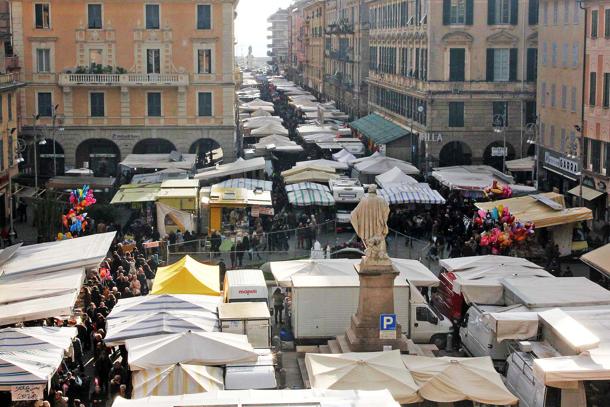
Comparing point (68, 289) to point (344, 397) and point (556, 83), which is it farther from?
point (556, 83)

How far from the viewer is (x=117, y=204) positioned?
4603 cm

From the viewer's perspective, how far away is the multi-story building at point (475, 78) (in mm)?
59719

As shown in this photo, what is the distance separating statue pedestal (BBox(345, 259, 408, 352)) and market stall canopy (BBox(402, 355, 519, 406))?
251 centimetres

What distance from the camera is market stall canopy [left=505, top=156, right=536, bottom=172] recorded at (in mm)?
54375

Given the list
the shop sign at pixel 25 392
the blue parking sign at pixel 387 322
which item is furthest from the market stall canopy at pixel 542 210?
the shop sign at pixel 25 392

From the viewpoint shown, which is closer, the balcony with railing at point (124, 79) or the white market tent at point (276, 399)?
the white market tent at point (276, 399)

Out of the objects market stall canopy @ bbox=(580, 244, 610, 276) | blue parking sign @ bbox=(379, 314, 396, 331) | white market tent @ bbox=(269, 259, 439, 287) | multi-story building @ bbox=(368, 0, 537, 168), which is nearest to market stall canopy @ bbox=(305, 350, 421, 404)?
blue parking sign @ bbox=(379, 314, 396, 331)

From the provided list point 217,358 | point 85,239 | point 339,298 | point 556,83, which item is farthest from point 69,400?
point 556,83

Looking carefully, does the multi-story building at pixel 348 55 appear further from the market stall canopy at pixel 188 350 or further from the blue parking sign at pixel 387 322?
the market stall canopy at pixel 188 350

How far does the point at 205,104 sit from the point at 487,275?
3268cm

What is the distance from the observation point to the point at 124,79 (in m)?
58.7

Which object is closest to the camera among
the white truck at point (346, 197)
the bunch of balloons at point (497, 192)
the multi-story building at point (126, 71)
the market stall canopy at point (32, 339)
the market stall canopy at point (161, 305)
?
the market stall canopy at point (32, 339)

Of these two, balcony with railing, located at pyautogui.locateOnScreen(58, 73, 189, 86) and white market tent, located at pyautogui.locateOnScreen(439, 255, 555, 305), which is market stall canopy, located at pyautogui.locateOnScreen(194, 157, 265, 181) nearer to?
balcony with railing, located at pyautogui.locateOnScreen(58, 73, 189, 86)

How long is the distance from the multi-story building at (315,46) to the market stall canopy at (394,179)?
72.0 metres
